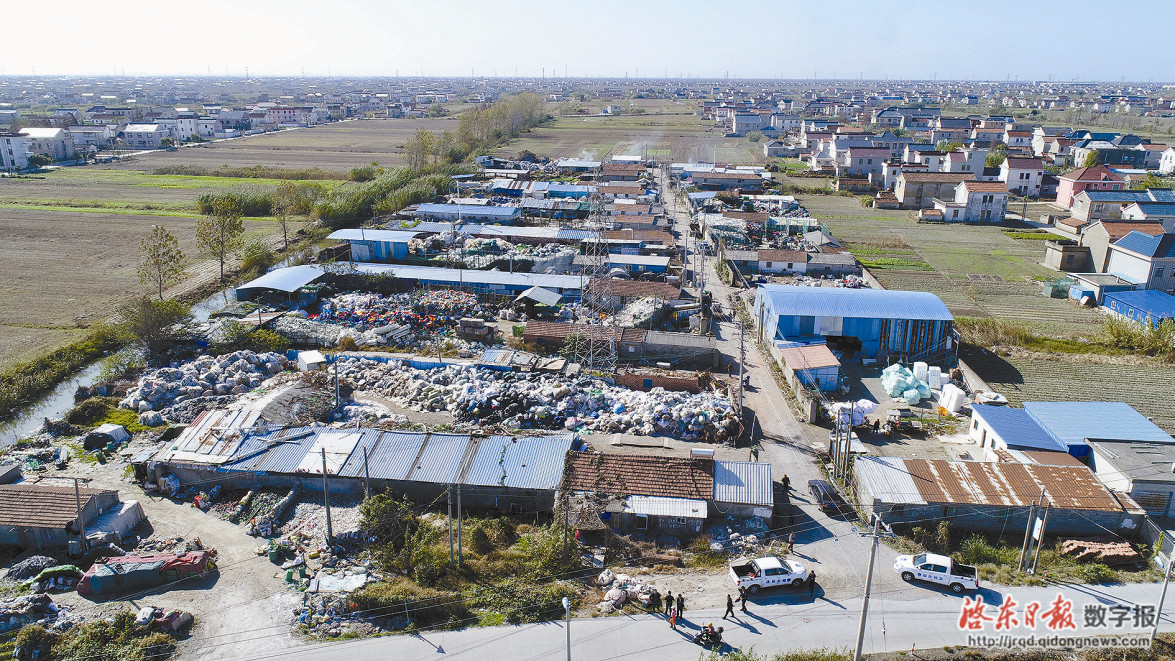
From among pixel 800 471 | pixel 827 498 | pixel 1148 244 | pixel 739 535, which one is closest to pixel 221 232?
pixel 800 471

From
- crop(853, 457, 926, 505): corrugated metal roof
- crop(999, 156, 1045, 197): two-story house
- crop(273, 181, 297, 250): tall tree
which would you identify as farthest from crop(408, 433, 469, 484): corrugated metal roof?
crop(999, 156, 1045, 197): two-story house

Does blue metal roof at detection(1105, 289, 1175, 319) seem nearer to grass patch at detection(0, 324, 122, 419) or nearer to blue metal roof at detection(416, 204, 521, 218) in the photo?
blue metal roof at detection(416, 204, 521, 218)

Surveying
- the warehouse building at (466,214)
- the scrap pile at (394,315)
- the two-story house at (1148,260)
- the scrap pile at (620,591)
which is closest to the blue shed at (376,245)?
the scrap pile at (394,315)

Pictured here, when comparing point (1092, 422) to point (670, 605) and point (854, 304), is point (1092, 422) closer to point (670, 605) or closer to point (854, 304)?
point (854, 304)

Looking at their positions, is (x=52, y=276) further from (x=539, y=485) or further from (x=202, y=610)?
(x=539, y=485)

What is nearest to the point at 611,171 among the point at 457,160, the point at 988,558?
the point at 457,160

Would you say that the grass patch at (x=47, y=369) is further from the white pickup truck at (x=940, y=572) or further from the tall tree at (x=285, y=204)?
the white pickup truck at (x=940, y=572)
